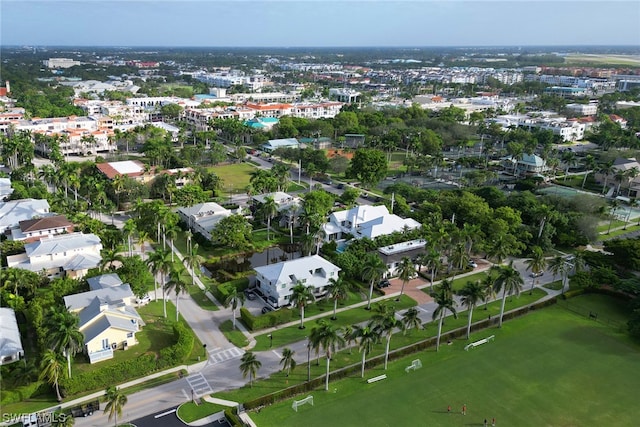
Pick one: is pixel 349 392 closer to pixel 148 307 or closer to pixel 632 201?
pixel 148 307

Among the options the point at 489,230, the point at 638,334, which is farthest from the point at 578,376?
the point at 489,230

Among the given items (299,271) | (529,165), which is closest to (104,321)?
(299,271)

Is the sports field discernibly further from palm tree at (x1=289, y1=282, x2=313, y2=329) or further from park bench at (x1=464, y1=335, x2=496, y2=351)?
palm tree at (x1=289, y1=282, x2=313, y2=329)

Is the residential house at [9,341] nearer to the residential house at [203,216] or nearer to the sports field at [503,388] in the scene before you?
the sports field at [503,388]

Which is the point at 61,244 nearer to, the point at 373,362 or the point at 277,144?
the point at 373,362

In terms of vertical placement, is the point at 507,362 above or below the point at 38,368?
below

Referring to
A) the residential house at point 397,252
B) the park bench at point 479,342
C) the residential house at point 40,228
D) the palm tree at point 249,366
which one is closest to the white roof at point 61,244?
the residential house at point 40,228
